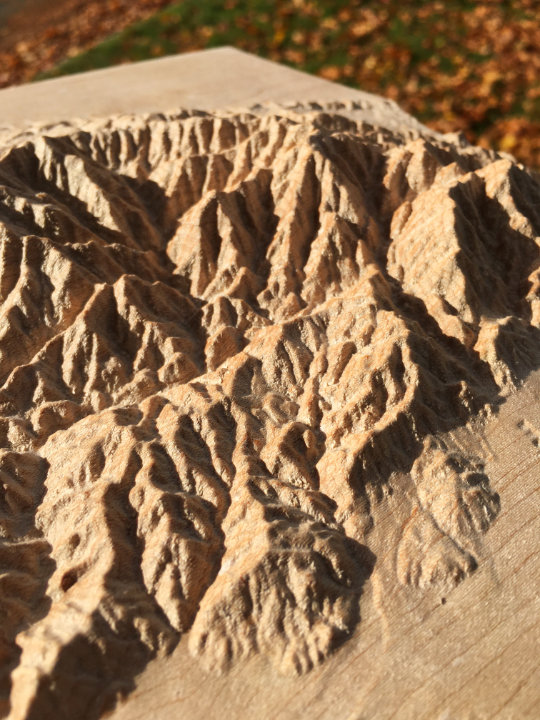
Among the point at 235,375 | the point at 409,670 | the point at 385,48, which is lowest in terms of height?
the point at 409,670

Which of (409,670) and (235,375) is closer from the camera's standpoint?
(409,670)

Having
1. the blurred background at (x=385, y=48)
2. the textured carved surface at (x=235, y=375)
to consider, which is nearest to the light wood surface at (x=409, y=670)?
the textured carved surface at (x=235, y=375)

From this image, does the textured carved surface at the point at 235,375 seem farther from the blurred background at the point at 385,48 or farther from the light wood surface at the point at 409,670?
the blurred background at the point at 385,48

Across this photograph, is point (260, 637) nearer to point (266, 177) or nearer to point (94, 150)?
point (266, 177)

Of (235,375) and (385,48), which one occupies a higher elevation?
(385,48)

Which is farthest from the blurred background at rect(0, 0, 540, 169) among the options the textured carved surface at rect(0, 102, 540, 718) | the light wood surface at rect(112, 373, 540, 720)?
the light wood surface at rect(112, 373, 540, 720)

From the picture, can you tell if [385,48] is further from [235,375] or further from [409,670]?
[409,670]

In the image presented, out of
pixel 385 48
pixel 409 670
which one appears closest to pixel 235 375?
pixel 409 670

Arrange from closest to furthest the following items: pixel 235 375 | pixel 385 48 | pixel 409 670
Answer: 1. pixel 409 670
2. pixel 235 375
3. pixel 385 48
